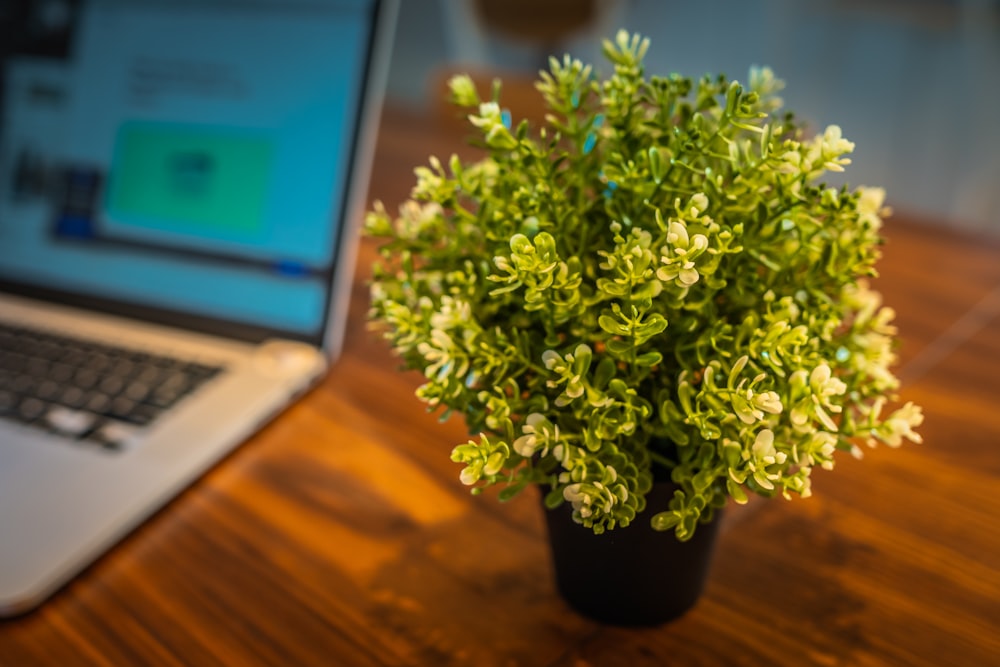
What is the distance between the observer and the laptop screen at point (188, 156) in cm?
82

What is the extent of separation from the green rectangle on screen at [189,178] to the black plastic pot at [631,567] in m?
0.45

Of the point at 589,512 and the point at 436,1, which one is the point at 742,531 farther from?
the point at 436,1

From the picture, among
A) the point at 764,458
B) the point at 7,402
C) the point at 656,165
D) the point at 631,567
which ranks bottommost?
the point at 7,402

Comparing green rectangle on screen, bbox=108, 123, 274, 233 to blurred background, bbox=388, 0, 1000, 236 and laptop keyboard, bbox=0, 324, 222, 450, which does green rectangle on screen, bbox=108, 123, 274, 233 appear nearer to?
laptop keyboard, bbox=0, 324, 222, 450

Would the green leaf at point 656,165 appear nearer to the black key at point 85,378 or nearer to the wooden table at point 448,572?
the wooden table at point 448,572

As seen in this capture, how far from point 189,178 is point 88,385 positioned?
226 mm

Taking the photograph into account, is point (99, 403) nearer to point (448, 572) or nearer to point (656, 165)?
point (448, 572)

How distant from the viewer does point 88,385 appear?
734 millimetres

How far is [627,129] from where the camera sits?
478 mm

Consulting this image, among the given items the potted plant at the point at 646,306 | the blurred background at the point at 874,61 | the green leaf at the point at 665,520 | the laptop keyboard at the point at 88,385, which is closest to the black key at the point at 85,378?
the laptop keyboard at the point at 88,385

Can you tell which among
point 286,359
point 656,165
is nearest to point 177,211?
point 286,359

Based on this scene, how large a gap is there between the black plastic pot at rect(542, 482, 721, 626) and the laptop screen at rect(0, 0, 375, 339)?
0.37m

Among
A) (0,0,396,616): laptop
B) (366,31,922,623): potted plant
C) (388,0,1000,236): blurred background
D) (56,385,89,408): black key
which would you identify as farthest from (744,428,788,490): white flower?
(388,0,1000,236): blurred background

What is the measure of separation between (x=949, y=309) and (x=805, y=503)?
0.46 meters
